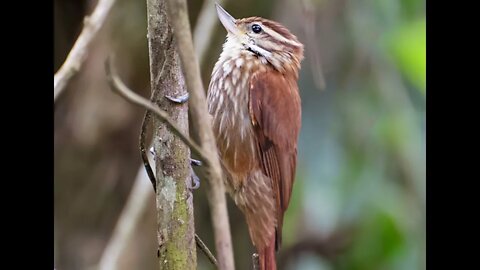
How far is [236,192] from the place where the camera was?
1937mm

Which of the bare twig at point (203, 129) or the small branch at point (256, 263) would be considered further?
the small branch at point (256, 263)

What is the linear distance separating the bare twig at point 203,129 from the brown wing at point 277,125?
78cm

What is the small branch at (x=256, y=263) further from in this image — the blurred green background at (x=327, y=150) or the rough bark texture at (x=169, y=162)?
the rough bark texture at (x=169, y=162)

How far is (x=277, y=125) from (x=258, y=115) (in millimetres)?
57

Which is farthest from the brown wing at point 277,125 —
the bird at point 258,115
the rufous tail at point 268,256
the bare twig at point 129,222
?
the bare twig at point 129,222

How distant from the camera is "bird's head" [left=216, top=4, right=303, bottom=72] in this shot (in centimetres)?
190

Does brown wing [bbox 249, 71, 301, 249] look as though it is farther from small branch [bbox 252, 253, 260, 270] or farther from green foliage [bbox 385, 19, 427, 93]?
green foliage [bbox 385, 19, 427, 93]

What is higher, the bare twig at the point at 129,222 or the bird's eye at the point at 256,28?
the bird's eye at the point at 256,28

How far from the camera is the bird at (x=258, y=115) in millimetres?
1886

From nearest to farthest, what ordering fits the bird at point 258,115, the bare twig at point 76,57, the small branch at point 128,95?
1. the small branch at point 128,95
2. the bare twig at point 76,57
3. the bird at point 258,115

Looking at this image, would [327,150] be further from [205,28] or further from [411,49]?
[205,28]

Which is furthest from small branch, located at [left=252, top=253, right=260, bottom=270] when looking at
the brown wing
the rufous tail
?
→ the brown wing

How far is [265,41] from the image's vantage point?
197 cm
